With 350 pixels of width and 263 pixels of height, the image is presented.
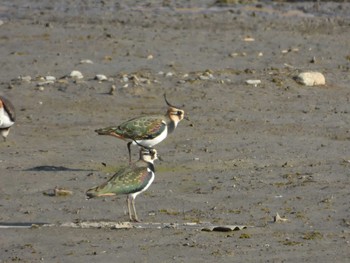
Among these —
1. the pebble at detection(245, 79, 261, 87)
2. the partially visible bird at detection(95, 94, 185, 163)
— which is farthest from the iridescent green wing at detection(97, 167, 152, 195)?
the pebble at detection(245, 79, 261, 87)

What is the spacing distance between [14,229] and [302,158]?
14.5ft

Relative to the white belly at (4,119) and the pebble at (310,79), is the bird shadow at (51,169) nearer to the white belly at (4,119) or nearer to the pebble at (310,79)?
the white belly at (4,119)

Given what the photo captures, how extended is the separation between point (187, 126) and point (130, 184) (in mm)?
5090

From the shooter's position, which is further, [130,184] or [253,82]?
[253,82]

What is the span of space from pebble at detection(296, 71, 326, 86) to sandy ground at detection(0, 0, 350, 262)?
0.62 ft

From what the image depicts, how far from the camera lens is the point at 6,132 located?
1552 centimetres

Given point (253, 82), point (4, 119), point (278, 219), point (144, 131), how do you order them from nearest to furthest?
point (278, 219) < point (144, 131) < point (4, 119) < point (253, 82)

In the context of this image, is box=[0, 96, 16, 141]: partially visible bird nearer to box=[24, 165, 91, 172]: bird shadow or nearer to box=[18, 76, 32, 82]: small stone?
box=[24, 165, 91, 172]: bird shadow

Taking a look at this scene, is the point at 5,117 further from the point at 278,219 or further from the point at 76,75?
the point at 278,219

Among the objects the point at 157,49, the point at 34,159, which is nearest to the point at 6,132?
the point at 34,159

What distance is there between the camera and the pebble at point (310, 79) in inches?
742

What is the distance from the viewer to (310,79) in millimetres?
18891

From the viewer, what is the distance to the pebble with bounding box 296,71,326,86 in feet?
61.8

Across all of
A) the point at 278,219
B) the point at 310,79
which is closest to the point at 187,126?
the point at 310,79
